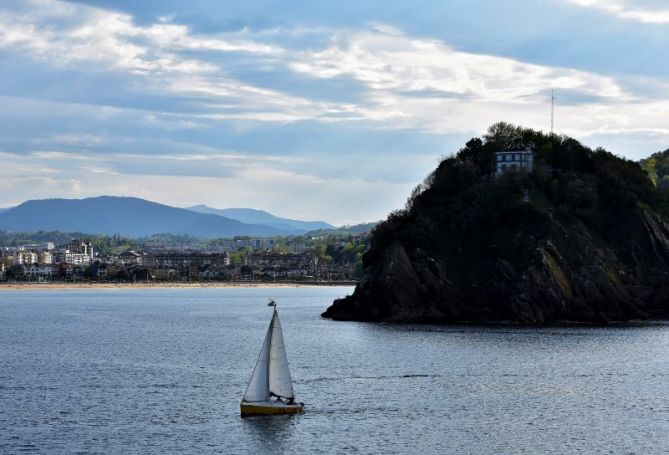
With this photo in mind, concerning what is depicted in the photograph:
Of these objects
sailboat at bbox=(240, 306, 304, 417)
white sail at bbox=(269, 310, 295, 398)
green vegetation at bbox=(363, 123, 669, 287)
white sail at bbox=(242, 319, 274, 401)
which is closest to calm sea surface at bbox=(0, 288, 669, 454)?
sailboat at bbox=(240, 306, 304, 417)

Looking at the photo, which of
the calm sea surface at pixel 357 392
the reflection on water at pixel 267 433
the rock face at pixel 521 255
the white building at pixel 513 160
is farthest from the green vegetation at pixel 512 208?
the reflection on water at pixel 267 433

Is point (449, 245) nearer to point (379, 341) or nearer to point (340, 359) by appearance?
point (379, 341)

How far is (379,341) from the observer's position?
127375mm

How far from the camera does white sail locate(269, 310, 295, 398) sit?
233ft

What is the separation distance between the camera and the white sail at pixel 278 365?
7094cm

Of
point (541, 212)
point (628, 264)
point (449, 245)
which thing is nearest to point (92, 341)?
point (449, 245)

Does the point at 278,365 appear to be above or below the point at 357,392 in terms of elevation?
above

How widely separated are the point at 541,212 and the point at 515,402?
8952 centimetres

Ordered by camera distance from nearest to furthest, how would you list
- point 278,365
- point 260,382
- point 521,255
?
1. point 278,365
2. point 260,382
3. point 521,255

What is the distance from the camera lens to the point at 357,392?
278ft

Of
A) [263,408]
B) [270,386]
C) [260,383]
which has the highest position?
[260,383]

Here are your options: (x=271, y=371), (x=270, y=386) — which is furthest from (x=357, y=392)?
(x=271, y=371)

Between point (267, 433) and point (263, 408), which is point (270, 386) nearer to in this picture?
point (263, 408)

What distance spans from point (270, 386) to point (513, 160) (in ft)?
416
